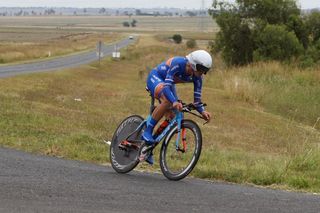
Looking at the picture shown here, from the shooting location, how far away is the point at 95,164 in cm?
968

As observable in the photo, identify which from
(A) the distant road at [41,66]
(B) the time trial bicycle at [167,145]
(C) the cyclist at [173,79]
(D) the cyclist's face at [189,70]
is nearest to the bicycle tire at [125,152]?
(B) the time trial bicycle at [167,145]

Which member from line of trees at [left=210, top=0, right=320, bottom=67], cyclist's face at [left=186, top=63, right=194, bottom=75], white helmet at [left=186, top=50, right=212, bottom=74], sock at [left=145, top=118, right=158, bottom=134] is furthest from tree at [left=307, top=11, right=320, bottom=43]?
white helmet at [left=186, top=50, right=212, bottom=74]

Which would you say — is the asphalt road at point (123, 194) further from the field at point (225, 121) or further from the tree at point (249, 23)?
the tree at point (249, 23)

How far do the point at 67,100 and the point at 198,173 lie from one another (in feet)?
45.4

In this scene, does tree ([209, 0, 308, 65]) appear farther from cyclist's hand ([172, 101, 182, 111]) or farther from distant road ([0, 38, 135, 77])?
cyclist's hand ([172, 101, 182, 111])

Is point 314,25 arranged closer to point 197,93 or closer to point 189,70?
point 197,93

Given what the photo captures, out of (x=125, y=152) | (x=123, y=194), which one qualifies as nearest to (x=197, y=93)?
(x=125, y=152)

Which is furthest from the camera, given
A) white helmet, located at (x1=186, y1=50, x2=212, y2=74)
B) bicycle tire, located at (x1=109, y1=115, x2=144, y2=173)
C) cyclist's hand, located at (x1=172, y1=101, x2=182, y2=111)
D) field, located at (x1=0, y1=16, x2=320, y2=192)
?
field, located at (x1=0, y1=16, x2=320, y2=192)

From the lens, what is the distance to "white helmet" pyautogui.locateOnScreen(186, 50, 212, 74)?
7535 mm

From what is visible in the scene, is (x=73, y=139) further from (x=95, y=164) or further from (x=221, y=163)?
(x=221, y=163)

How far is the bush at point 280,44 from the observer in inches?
1526

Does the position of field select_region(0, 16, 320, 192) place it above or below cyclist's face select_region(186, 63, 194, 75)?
below

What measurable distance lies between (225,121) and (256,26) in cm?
2272

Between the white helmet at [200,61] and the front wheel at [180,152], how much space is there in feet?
2.36
